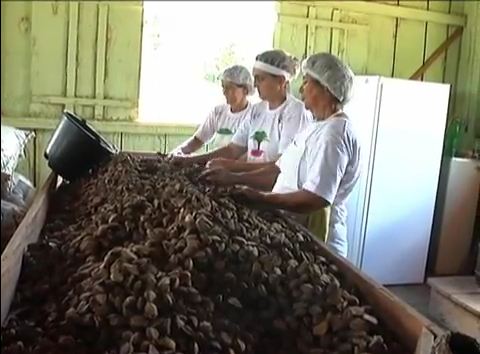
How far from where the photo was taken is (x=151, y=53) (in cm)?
49

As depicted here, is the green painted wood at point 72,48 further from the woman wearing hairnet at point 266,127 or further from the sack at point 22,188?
the woman wearing hairnet at point 266,127

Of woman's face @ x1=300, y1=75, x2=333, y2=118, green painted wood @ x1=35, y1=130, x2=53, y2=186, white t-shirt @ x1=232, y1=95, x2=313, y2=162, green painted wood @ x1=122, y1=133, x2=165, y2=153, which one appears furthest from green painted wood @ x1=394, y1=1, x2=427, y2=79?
green painted wood @ x1=35, y1=130, x2=53, y2=186

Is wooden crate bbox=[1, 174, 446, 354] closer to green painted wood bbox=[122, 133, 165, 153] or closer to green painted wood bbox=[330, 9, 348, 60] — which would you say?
green painted wood bbox=[122, 133, 165, 153]

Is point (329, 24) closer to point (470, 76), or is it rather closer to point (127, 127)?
point (470, 76)

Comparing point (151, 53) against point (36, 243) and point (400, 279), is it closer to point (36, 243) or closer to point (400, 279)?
point (36, 243)

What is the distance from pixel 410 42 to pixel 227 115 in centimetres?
26

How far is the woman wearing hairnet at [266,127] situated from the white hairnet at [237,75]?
0.06m

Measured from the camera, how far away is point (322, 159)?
0.73m

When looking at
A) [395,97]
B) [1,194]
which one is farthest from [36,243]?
[395,97]

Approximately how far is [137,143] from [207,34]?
128mm

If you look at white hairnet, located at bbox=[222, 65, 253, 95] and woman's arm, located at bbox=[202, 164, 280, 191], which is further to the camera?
woman's arm, located at bbox=[202, 164, 280, 191]

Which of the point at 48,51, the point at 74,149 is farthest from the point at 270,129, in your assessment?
the point at 48,51

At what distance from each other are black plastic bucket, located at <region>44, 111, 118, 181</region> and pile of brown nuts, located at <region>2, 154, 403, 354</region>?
80 millimetres

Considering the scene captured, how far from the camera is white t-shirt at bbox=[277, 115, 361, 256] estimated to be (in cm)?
73
